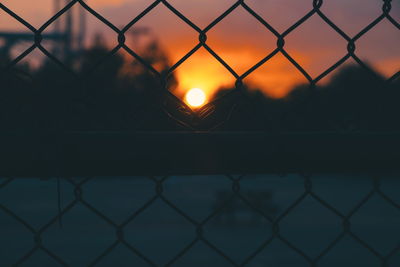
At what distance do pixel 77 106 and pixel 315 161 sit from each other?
44 cm

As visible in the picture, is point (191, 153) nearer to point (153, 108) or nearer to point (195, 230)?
point (153, 108)

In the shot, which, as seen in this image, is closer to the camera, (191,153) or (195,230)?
(191,153)

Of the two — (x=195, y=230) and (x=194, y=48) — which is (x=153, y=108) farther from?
(x=195, y=230)

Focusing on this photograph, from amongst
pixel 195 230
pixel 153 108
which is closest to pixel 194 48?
pixel 153 108

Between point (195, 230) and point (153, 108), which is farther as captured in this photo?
point (195, 230)

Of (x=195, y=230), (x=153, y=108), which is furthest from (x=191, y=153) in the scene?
(x=195, y=230)

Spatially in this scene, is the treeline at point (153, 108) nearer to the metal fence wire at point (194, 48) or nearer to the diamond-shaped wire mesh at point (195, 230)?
the metal fence wire at point (194, 48)

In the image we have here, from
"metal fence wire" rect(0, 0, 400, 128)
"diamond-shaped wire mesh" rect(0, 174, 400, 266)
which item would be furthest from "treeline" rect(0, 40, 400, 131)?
"diamond-shaped wire mesh" rect(0, 174, 400, 266)

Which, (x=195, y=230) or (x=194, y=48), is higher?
(x=195, y=230)

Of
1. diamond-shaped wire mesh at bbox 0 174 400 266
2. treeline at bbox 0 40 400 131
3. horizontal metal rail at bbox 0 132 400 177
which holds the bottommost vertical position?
horizontal metal rail at bbox 0 132 400 177

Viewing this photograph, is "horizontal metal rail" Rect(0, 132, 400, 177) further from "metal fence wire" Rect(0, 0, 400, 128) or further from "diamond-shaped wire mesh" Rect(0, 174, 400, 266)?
"diamond-shaped wire mesh" Rect(0, 174, 400, 266)

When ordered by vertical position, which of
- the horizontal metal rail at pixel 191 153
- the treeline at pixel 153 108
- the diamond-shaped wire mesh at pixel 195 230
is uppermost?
the diamond-shaped wire mesh at pixel 195 230

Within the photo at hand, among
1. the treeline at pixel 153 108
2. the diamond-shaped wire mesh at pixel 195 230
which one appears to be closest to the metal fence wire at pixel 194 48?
the treeline at pixel 153 108

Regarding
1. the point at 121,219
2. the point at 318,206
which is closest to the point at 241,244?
the point at 121,219
